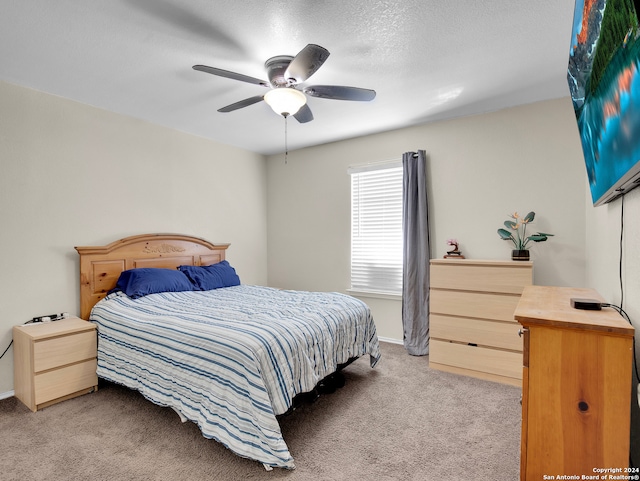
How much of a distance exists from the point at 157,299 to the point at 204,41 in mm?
2161

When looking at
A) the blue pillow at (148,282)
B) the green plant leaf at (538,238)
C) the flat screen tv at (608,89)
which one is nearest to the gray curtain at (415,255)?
the green plant leaf at (538,238)

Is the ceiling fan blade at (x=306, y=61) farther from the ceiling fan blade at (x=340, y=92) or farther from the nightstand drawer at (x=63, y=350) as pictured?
the nightstand drawer at (x=63, y=350)

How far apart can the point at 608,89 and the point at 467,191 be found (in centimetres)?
248

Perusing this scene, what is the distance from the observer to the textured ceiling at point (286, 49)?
1.86 metres

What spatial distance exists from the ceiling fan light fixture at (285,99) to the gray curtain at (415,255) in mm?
1807

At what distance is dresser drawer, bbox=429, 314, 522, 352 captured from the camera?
2848 mm

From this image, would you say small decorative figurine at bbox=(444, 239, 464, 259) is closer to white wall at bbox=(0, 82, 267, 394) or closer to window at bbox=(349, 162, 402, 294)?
window at bbox=(349, 162, 402, 294)

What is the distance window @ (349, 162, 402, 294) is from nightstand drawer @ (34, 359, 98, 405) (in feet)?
9.51

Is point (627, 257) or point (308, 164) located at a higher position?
point (308, 164)

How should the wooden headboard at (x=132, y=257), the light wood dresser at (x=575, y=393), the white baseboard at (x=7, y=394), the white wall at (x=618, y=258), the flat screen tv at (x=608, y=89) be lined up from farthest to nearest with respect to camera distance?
the wooden headboard at (x=132, y=257), the white baseboard at (x=7, y=394), the white wall at (x=618, y=258), the light wood dresser at (x=575, y=393), the flat screen tv at (x=608, y=89)

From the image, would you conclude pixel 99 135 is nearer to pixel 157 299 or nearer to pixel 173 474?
pixel 157 299

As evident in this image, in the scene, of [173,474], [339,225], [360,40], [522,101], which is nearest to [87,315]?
[173,474]

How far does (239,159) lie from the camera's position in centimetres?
467

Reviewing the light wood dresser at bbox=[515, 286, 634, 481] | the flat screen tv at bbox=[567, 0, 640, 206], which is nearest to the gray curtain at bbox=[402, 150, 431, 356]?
the flat screen tv at bbox=[567, 0, 640, 206]
